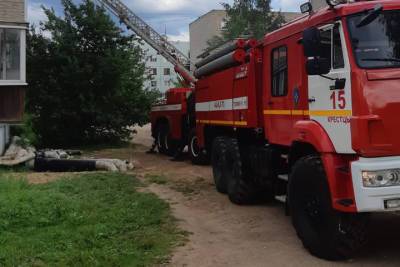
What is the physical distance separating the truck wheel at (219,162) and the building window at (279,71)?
2.60 meters

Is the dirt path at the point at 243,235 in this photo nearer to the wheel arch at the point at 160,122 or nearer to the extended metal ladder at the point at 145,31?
the wheel arch at the point at 160,122

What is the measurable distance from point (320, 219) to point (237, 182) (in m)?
3.73

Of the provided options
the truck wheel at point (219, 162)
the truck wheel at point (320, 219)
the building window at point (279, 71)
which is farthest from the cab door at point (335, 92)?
the truck wheel at point (219, 162)

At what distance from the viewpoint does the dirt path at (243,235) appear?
6797 millimetres

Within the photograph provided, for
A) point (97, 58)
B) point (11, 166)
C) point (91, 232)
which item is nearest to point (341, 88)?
point (91, 232)

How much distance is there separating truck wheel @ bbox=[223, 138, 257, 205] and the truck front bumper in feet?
14.3

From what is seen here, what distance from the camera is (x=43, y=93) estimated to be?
73.8 ft

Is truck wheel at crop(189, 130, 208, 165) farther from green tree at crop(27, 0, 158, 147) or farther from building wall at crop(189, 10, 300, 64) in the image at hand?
building wall at crop(189, 10, 300, 64)

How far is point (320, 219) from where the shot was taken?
6590 mm

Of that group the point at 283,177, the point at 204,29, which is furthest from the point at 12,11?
the point at 204,29

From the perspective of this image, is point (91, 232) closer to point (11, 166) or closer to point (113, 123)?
point (11, 166)

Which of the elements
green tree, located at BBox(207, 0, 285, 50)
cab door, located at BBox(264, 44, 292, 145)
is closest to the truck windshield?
cab door, located at BBox(264, 44, 292, 145)

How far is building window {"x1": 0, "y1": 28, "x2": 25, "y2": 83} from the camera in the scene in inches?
682

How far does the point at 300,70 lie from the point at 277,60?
1.01 metres
